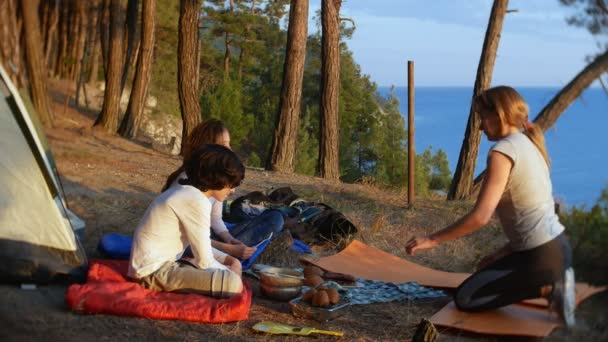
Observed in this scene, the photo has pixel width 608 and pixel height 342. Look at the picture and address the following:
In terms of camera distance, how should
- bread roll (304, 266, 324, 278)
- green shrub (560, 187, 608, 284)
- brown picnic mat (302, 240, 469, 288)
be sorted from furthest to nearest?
brown picnic mat (302, 240, 469, 288)
bread roll (304, 266, 324, 278)
green shrub (560, 187, 608, 284)

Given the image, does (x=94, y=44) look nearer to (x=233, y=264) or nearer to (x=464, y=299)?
(x=233, y=264)

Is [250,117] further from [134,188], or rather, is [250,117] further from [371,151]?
[134,188]

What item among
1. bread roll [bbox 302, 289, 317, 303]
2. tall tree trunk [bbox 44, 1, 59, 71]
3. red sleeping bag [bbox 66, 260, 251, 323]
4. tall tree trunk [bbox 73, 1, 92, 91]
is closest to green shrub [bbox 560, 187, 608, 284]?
bread roll [bbox 302, 289, 317, 303]

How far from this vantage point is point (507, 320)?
357 centimetres

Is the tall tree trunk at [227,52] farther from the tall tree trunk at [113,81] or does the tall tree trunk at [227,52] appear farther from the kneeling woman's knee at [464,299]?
the kneeling woman's knee at [464,299]

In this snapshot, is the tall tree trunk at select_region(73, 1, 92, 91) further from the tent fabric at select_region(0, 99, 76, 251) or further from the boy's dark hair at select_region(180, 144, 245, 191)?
the boy's dark hair at select_region(180, 144, 245, 191)

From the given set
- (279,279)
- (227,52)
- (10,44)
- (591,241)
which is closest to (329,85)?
(10,44)

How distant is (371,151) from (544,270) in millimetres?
23233

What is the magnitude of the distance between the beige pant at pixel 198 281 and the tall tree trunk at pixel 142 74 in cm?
907

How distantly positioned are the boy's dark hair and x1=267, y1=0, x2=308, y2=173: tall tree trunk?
605cm

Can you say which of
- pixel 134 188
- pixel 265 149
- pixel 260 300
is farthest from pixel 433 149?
pixel 260 300

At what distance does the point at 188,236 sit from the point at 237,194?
10.1 feet

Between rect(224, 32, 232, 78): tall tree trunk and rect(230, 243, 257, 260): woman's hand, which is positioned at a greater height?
rect(224, 32, 232, 78): tall tree trunk

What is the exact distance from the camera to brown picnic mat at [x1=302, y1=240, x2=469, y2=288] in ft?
15.1
